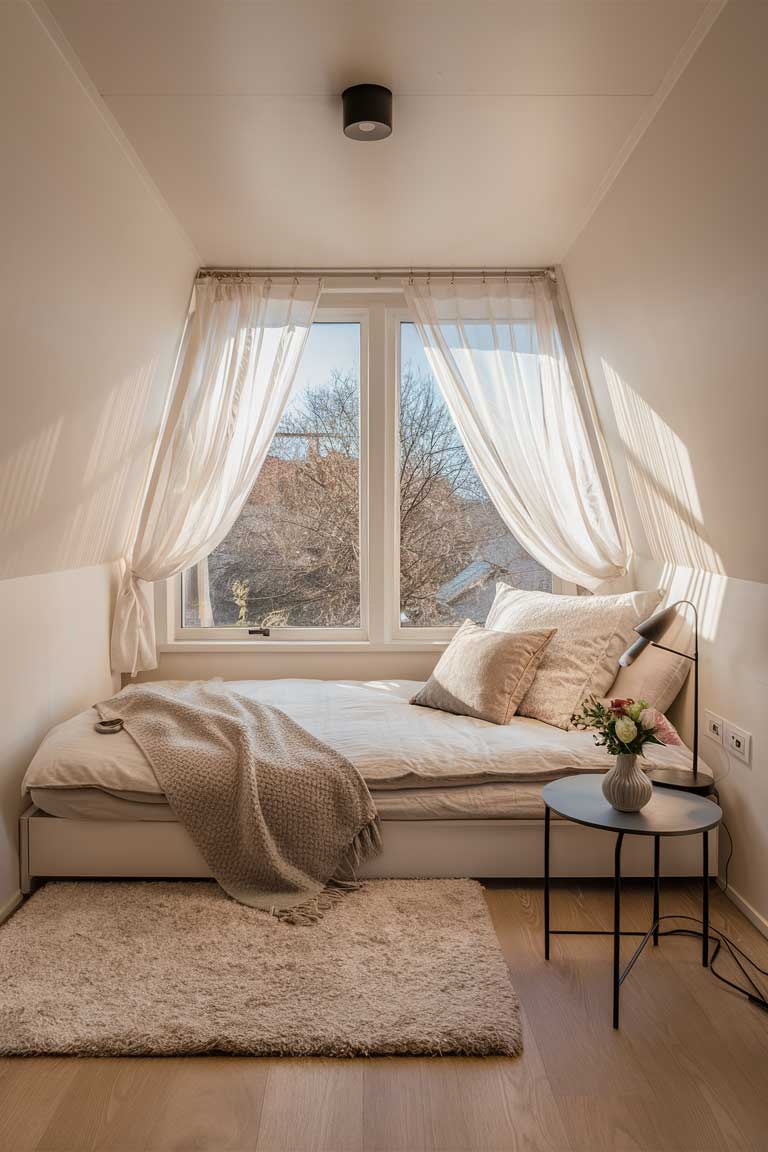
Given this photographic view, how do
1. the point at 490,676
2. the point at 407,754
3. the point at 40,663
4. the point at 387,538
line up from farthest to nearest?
the point at 387,538, the point at 490,676, the point at 40,663, the point at 407,754

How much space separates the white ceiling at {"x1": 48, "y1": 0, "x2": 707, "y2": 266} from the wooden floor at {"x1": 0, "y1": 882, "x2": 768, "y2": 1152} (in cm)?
239

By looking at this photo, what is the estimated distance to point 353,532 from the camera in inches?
162

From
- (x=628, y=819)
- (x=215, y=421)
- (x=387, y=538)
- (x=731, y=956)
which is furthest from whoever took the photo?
(x=387, y=538)

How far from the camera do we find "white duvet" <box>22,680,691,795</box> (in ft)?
8.77

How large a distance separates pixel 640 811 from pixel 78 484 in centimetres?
215

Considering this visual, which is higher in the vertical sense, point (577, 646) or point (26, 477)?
point (26, 477)

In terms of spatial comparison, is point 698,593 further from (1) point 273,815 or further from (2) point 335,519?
(2) point 335,519

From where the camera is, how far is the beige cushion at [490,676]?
318 centimetres

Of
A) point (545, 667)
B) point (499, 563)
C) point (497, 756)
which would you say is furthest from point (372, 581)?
point (497, 756)

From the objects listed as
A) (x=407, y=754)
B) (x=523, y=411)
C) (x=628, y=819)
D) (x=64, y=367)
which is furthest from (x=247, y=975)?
(x=523, y=411)

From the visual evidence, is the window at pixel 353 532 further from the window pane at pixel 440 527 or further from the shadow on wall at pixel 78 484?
the shadow on wall at pixel 78 484

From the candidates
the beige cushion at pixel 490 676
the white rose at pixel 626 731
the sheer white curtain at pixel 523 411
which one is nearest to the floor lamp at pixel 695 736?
the white rose at pixel 626 731

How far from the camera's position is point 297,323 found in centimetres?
384

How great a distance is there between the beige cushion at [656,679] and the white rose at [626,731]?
96 centimetres
